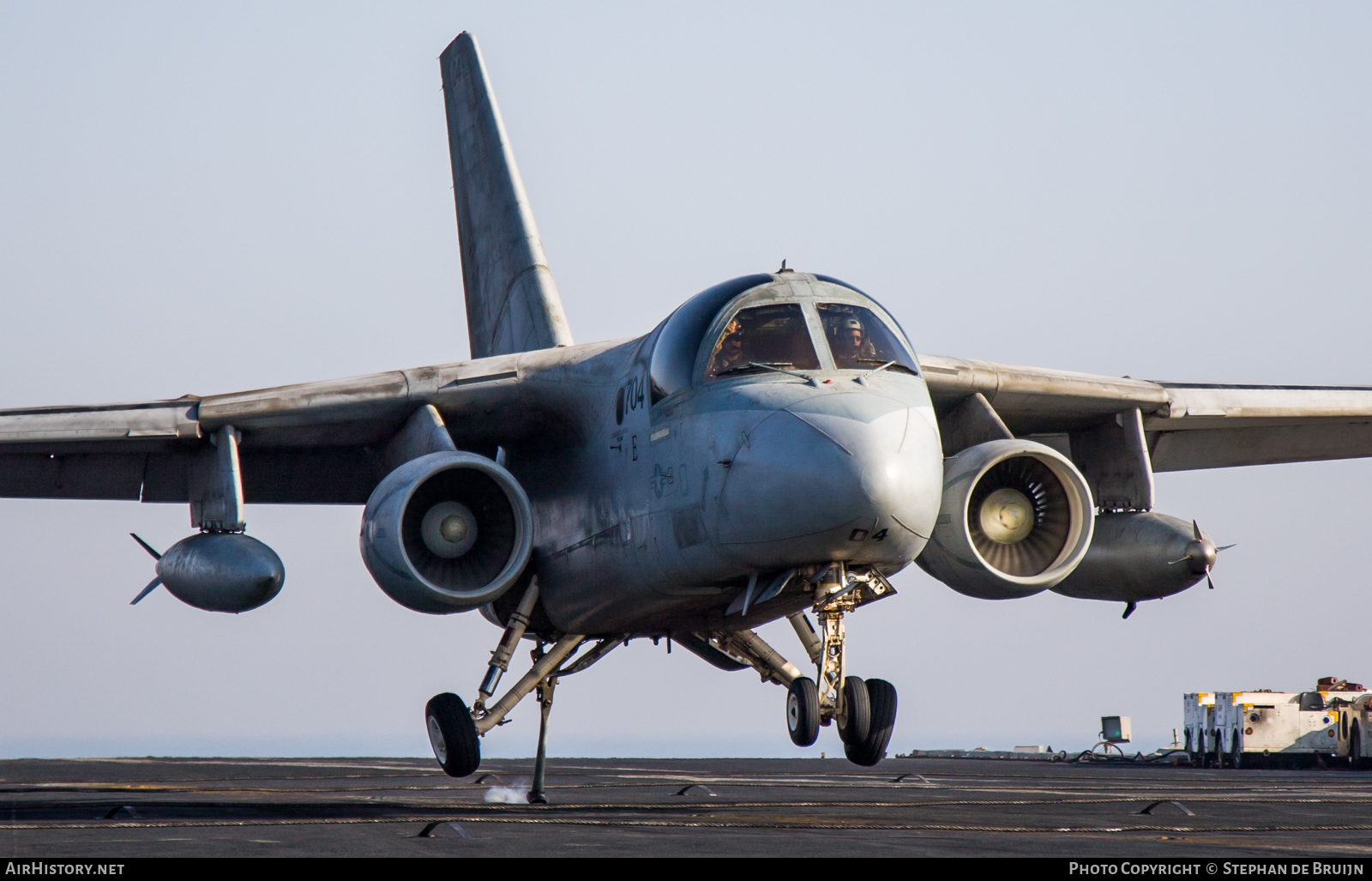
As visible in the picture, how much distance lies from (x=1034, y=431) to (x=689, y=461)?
5.85 metres

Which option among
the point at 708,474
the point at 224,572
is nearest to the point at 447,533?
the point at 224,572

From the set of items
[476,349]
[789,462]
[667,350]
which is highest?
[476,349]

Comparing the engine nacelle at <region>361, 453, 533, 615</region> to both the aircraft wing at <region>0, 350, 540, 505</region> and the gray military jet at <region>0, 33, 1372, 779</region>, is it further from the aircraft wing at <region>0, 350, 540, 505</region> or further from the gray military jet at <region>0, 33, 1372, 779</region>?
the aircraft wing at <region>0, 350, 540, 505</region>

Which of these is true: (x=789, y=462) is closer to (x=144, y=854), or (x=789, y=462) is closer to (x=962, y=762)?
(x=144, y=854)

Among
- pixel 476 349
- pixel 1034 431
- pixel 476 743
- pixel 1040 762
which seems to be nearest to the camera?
pixel 476 743

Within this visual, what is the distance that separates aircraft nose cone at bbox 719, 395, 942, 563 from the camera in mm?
10766

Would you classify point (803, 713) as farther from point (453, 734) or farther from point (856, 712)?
point (453, 734)

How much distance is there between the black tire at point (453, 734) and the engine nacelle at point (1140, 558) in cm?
577

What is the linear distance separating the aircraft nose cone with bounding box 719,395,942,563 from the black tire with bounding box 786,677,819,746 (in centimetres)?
98

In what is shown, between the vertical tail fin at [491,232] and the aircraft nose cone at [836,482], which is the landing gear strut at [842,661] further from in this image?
the vertical tail fin at [491,232]

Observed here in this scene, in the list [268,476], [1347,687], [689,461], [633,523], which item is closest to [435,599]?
[633,523]

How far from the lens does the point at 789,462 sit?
1092 cm

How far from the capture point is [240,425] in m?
14.9

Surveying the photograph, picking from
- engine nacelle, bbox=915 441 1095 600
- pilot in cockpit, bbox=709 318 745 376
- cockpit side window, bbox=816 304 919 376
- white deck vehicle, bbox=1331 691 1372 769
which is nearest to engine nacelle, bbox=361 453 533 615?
pilot in cockpit, bbox=709 318 745 376
